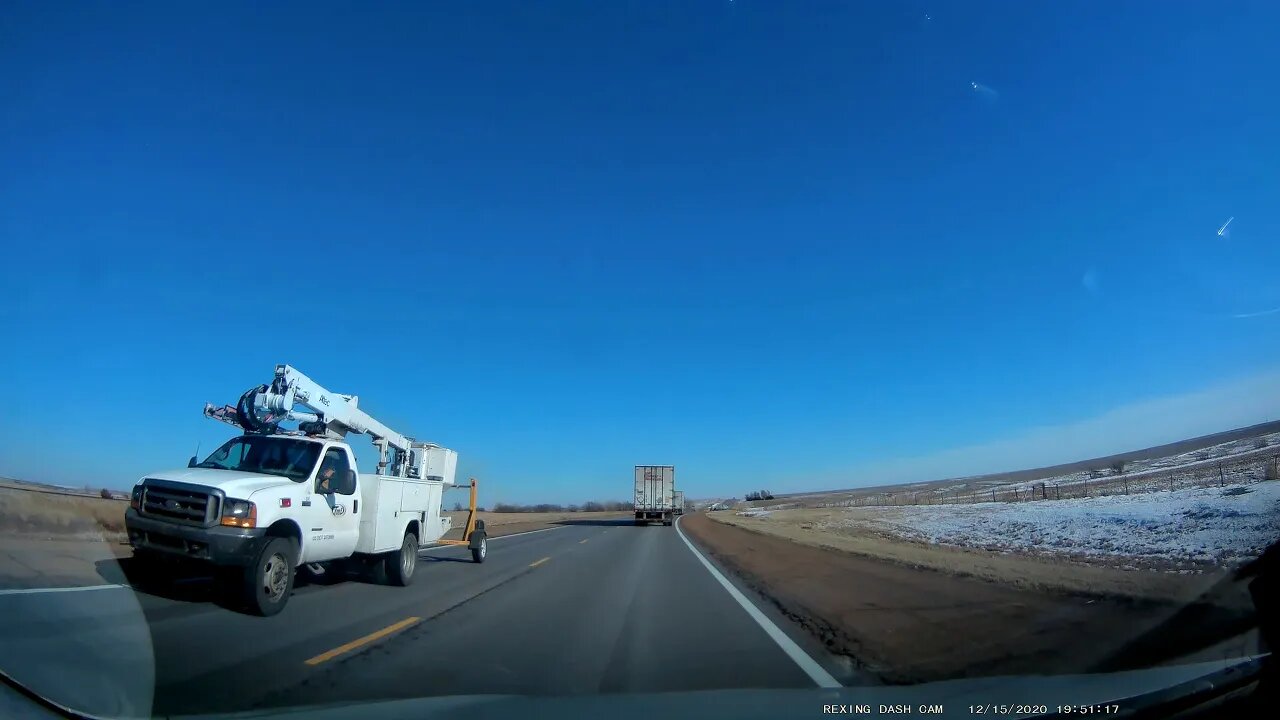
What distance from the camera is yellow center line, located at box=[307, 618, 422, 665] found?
6906 mm

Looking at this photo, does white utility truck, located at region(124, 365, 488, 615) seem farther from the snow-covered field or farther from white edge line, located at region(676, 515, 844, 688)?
the snow-covered field

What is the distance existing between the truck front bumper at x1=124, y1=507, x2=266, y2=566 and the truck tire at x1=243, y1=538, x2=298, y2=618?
0.14m

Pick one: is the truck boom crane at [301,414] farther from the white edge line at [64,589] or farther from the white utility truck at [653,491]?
the white utility truck at [653,491]

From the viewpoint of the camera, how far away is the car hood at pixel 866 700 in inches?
173

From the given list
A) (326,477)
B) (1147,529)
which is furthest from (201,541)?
(1147,529)

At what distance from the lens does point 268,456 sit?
36.0 feet

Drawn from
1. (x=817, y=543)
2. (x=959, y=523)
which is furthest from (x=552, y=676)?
(x=959, y=523)

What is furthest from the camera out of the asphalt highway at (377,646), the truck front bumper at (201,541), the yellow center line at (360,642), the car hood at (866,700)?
the truck front bumper at (201,541)

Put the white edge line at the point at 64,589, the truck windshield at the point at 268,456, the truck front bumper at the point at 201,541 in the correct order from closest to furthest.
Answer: the white edge line at the point at 64,589 → the truck front bumper at the point at 201,541 → the truck windshield at the point at 268,456

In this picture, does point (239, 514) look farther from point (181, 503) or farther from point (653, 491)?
point (653, 491)

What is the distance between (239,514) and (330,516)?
2.13m

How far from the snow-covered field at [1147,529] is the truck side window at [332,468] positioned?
44.3 feet

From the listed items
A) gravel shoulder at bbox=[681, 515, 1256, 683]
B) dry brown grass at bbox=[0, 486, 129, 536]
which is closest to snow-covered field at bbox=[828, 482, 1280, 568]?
gravel shoulder at bbox=[681, 515, 1256, 683]

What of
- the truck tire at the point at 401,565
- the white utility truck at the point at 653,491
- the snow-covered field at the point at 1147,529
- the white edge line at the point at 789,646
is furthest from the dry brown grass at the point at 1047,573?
the white utility truck at the point at 653,491
